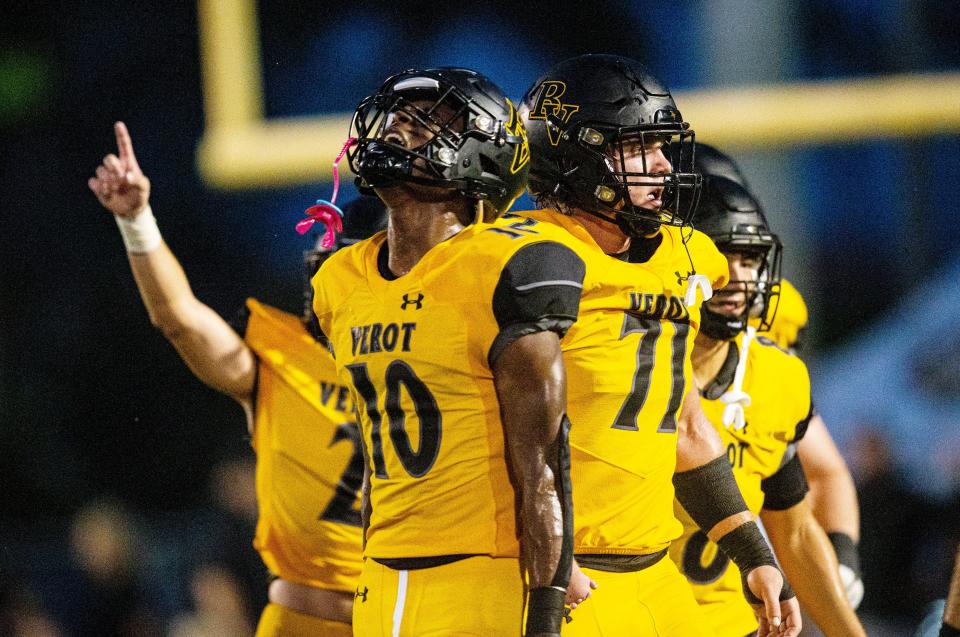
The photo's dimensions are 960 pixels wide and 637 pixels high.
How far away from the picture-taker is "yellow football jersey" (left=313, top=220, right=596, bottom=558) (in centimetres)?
261

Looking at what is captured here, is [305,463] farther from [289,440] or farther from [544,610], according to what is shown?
[544,610]

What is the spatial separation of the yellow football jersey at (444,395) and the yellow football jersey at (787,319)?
5.86ft

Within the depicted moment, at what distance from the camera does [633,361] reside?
9.87ft

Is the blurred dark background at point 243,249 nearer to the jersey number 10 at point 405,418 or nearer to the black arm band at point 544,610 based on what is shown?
the jersey number 10 at point 405,418

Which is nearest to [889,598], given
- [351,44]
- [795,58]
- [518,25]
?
[795,58]

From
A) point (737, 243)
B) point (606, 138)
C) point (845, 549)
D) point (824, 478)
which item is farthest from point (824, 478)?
point (606, 138)

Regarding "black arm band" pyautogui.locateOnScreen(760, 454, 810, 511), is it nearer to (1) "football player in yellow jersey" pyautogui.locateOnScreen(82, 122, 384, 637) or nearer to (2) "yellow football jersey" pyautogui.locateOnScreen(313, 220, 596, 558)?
(1) "football player in yellow jersey" pyautogui.locateOnScreen(82, 122, 384, 637)

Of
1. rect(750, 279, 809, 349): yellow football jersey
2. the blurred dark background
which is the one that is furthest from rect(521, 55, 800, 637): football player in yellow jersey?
the blurred dark background

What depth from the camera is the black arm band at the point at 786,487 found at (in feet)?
12.7

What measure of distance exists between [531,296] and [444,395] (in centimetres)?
25

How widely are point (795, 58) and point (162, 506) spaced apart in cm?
411

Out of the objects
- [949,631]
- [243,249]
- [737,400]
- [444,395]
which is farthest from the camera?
[243,249]

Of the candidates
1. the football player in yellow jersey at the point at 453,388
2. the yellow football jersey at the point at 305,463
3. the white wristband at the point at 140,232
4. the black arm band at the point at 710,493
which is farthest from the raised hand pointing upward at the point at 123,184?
the black arm band at the point at 710,493

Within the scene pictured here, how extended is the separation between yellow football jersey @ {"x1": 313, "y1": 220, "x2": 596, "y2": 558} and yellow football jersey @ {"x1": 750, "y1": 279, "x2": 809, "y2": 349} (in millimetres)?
1785
